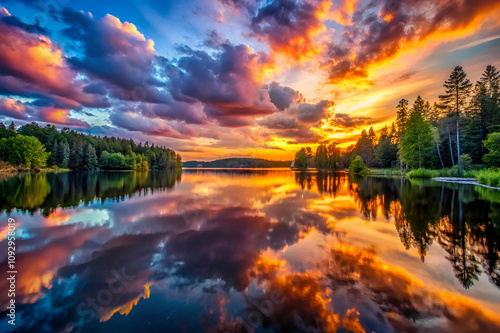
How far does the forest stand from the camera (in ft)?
226

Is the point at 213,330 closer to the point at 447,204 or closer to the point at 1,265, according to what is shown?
the point at 1,265

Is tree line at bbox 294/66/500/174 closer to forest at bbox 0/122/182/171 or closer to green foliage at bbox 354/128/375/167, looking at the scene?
green foliage at bbox 354/128/375/167

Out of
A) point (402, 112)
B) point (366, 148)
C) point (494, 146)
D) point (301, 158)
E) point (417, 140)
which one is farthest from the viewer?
point (301, 158)

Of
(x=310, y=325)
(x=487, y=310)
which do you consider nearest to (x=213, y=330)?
(x=310, y=325)

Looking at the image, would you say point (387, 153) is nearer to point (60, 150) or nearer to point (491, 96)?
point (491, 96)

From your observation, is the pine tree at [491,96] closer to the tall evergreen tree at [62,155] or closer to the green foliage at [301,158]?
the green foliage at [301,158]

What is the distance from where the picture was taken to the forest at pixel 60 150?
68875mm

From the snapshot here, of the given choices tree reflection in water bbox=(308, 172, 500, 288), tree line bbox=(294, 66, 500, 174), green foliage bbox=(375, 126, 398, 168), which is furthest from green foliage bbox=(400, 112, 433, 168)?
tree reflection in water bbox=(308, 172, 500, 288)

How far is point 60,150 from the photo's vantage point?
298ft

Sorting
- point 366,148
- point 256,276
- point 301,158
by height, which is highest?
point 366,148

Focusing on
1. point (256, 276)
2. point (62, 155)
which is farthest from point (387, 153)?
point (62, 155)

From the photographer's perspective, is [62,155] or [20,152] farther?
[62,155]

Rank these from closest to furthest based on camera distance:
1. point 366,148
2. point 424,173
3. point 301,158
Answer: point 424,173 → point 366,148 → point 301,158

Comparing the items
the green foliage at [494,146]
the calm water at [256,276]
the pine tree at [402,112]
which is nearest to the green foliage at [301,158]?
the pine tree at [402,112]
